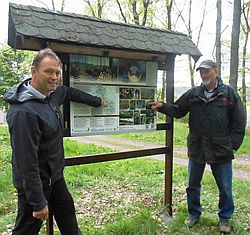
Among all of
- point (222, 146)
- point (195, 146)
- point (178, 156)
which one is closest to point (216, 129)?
point (222, 146)

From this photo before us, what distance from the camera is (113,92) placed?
12.0ft

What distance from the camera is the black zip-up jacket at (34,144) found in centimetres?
224

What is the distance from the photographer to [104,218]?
4.27 metres

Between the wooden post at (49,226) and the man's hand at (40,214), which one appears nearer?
the man's hand at (40,214)

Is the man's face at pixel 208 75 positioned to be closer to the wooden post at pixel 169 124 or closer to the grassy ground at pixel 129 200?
the wooden post at pixel 169 124

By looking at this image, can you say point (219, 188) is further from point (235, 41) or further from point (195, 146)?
point (235, 41)

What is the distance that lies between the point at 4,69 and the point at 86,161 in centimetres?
830

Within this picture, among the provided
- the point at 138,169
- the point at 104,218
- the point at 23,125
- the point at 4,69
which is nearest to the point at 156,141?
the point at 138,169

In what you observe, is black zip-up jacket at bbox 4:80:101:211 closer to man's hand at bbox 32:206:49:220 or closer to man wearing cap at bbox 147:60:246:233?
man's hand at bbox 32:206:49:220

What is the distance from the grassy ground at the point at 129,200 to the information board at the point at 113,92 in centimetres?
116

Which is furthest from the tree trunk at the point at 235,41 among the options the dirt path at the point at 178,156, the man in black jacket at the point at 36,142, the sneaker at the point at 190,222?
the man in black jacket at the point at 36,142

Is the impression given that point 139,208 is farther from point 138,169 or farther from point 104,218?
point 138,169

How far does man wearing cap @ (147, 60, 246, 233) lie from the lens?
11.9ft

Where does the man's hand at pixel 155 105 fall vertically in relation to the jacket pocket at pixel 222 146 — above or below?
above
